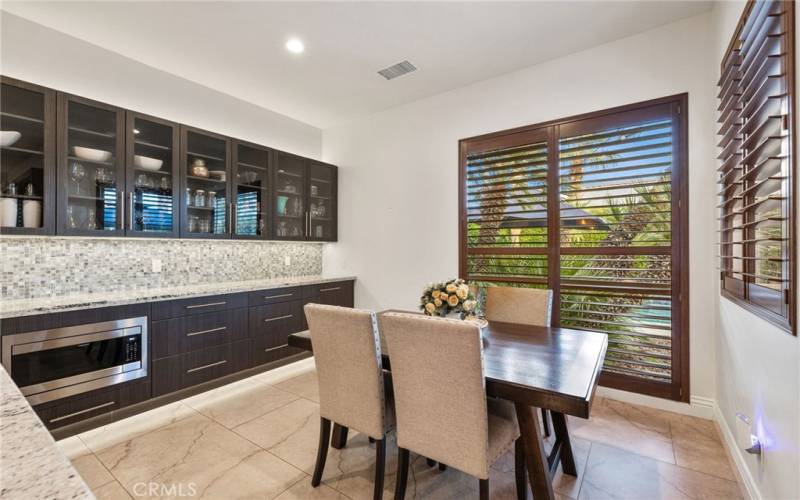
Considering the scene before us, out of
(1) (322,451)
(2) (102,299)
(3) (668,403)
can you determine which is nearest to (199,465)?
(1) (322,451)

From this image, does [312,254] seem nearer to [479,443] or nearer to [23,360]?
[23,360]

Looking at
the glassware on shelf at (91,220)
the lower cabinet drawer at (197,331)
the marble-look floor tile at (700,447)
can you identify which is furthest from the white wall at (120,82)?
the marble-look floor tile at (700,447)

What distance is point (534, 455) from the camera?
161cm

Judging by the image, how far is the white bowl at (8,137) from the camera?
7.85 feet

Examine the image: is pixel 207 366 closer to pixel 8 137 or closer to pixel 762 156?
pixel 8 137

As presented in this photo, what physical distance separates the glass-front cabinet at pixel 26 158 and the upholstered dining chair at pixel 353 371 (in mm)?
2212

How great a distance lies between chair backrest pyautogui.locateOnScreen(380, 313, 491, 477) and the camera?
1431 millimetres

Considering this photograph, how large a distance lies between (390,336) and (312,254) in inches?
136

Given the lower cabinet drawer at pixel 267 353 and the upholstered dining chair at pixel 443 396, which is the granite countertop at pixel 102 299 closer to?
the lower cabinet drawer at pixel 267 353

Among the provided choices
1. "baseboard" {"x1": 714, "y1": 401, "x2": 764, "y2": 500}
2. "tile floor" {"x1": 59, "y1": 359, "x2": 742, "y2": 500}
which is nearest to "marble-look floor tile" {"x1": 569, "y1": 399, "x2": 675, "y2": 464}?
"tile floor" {"x1": 59, "y1": 359, "x2": 742, "y2": 500}

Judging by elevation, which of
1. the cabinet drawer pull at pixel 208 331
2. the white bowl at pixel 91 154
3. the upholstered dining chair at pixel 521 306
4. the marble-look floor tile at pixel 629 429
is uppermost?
the white bowl at pixel 91 154

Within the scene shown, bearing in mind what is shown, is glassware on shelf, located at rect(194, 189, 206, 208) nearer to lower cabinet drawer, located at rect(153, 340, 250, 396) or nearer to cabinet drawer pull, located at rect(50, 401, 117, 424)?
lower cabinet drawer, located at rect(153, 340, 250, 396)

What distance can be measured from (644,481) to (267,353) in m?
3.12

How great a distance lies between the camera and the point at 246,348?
3414mm
